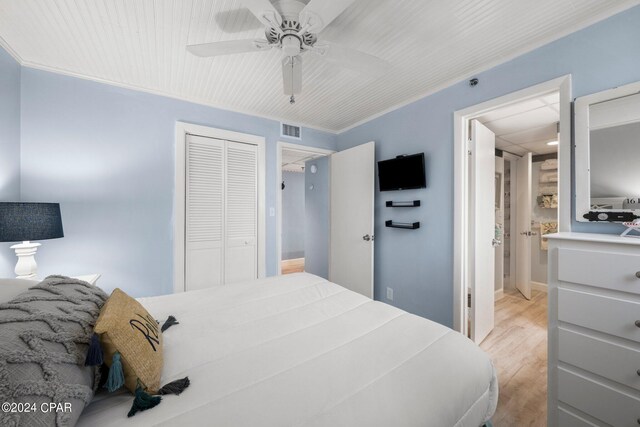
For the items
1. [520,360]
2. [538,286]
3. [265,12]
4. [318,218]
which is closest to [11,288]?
[265,12]

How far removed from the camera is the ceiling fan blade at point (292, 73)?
1554mm

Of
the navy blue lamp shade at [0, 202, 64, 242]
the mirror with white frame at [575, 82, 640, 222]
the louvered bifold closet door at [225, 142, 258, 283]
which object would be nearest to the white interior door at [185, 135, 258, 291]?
the louvered bifold closet door at [225, 142, 258, 283]

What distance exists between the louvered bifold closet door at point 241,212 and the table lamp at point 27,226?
1433mm

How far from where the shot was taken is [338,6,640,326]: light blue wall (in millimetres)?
1489

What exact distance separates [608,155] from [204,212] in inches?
132

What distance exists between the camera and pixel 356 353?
101 centimetres

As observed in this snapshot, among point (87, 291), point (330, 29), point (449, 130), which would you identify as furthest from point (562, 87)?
point (87, 291)

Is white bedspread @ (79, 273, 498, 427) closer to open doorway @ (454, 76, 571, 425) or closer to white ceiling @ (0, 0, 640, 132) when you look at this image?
open doorway @ (454, 76, 571, 425)

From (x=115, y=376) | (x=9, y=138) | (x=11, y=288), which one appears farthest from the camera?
(x=9, y=138)

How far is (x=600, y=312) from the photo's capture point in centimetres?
122

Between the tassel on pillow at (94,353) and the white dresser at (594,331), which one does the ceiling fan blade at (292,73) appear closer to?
the tassel on pillow at (94,353)

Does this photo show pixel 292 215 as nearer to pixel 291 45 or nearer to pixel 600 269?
pixel 291 45

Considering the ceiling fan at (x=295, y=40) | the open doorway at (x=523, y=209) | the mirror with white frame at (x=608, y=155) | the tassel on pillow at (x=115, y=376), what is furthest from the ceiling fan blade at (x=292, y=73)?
the open doorway at (x=523, y=209)

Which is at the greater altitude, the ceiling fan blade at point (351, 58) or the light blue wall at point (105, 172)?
the ceiling fan blade at point (351, 58)
